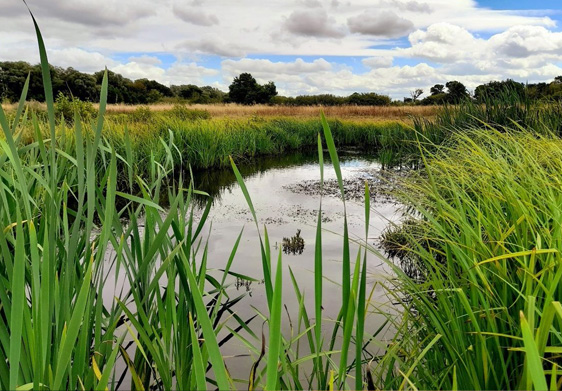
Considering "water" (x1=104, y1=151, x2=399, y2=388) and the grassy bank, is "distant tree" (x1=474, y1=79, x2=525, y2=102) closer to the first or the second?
the grassy bank

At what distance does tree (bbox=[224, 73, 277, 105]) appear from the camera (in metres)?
37.2

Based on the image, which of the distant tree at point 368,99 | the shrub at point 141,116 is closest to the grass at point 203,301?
the shrub at point 141,116

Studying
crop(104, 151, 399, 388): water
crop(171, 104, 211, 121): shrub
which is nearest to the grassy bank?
crop(171, 104, 211, 121): shrub

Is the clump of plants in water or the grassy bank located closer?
the clump of plants in water

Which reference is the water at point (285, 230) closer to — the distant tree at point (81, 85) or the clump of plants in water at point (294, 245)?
the clump of plants in water at point (294, 245)

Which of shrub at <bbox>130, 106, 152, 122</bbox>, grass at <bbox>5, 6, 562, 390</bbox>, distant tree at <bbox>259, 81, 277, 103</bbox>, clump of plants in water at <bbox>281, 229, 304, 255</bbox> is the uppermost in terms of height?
distant tree at <bbox>259, 81, 277, 103</bbox>

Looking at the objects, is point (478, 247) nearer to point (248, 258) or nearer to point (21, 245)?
point (21, 245)

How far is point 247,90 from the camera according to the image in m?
37.4

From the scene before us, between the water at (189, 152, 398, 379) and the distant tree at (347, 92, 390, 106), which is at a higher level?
the distant tree at (347, 92, 390, 106)

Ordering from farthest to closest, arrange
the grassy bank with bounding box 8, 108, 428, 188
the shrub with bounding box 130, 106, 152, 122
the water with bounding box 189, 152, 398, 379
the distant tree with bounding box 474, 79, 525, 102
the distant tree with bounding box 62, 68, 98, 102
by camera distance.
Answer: the distant tree with bounding box 62, 68, 98, 102 < the shrub with bounding box 130, 106, 152, 122 < the grassy bank with bounding box 8, 108, 428, 188 < the distant tree with bounding box 474, 79, 525, 102 < the water with bounding box 189, 152, 398, 379

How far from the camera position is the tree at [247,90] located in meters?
37.2

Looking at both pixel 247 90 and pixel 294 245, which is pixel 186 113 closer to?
pixel 294 245

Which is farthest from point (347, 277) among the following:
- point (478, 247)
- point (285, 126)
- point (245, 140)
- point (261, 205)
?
point (285, 126)

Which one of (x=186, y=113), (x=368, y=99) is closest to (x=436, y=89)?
(x=368, y=99)
